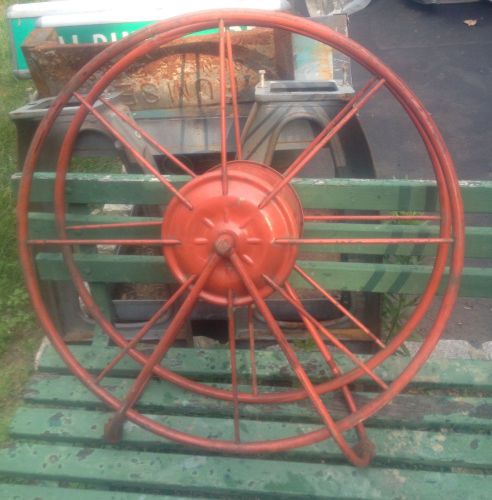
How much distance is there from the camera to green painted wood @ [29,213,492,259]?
1667mm

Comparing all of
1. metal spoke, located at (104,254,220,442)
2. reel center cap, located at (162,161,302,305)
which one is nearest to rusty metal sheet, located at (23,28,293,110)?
reel center cap, located at (162,161,302,305)

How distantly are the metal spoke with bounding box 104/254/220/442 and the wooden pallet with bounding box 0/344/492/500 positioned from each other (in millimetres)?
76

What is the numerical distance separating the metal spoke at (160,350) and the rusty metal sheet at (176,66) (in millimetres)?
1166

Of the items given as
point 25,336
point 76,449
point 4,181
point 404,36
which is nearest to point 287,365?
point 76,449

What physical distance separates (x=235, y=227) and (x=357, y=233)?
0.47m

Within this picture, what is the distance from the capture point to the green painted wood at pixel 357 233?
5.47 ft

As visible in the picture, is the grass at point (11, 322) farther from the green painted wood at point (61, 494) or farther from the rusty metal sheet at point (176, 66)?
the rusty metal sheet at point (176, 66)

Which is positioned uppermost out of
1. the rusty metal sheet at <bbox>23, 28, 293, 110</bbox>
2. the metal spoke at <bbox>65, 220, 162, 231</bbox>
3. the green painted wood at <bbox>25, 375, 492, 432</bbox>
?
the rusty metal sheet at <bbox>23, 28, 293, 110</bbox>

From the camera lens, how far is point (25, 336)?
2418mm

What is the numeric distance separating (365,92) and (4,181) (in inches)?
95.2

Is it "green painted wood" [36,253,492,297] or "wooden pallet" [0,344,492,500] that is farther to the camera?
"green painted wood" [36,253,492,297]

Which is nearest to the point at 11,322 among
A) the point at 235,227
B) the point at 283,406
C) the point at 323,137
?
the point at 283,406

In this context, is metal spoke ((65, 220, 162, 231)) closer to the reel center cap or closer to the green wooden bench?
the green wooden bench

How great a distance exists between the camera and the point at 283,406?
1.68 metres
